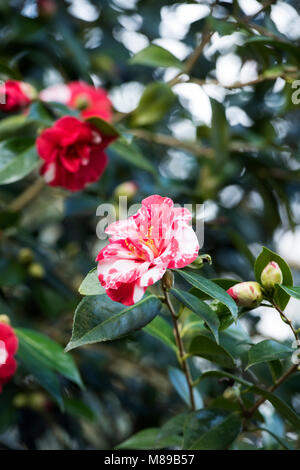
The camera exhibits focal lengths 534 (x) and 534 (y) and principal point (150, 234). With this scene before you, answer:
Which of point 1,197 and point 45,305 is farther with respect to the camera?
point 1,197

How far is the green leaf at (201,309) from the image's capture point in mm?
621

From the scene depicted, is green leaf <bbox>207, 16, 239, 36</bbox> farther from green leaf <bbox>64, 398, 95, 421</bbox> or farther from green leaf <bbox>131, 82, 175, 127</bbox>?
green leaf <bbox>64, 398, 95, 421</bbox>

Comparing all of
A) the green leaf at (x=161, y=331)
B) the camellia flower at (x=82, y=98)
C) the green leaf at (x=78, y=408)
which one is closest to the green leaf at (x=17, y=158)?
the camellia flower at (x=82, y=98)

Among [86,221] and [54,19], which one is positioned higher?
[54,19]

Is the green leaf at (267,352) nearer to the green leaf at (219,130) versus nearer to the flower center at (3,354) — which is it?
the flower center at (3,354)

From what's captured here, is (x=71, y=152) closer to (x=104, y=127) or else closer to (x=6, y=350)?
(x=104, y=127)

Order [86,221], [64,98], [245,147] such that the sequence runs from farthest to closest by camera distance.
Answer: [86,221] → [245,147] → [64,98]

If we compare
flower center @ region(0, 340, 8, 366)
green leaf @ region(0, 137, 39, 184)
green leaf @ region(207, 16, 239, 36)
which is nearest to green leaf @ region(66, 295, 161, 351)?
flower center @ region(0, 340, 8, 366)

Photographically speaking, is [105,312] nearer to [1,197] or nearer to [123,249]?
[123,249]

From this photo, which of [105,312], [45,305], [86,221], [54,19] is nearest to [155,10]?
[54,19]

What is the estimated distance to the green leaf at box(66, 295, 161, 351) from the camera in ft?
2.02

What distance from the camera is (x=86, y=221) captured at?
6.39 ft
